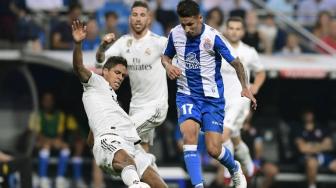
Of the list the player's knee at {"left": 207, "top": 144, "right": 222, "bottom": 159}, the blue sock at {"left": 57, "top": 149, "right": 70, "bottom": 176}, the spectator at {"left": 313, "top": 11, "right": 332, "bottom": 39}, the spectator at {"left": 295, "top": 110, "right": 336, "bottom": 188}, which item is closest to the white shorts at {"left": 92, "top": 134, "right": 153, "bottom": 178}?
the player's knee at {"left": 207, "top": 144, "right": 222, "bottom": 159}

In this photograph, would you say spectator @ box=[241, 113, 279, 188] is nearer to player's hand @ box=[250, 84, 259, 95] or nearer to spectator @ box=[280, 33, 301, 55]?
spectator @ box=[280, 33, 301, 55]

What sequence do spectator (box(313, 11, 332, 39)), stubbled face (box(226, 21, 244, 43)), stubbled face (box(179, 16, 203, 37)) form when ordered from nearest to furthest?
stubbled face (box(179, 16, 203, 37)) < stubbled face (box(226, 21, 244, 43)) < spectator (box(313, 11, 332, 39))

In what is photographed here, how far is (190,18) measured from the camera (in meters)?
14.6

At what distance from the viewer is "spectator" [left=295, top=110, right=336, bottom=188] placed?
73.5ft

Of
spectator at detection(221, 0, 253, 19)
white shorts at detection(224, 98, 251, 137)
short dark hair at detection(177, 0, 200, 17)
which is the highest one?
short dark hair at detection(177, 0, 200, 17)

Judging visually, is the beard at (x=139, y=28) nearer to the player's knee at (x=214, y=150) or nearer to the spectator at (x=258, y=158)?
the player's knee at (x=214, y=150)

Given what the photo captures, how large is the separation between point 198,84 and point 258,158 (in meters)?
7.38

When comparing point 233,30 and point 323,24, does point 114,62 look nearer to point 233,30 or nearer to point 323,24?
point 233,30

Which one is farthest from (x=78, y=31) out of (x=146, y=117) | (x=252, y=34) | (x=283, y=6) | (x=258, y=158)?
(x=283, y=6)

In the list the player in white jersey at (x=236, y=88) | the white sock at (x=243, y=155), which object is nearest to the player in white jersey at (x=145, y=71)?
the player in white jersey at (x=236, y=88)

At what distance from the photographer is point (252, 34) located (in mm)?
21797

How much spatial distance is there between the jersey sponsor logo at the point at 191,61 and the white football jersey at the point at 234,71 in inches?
A: 97.9

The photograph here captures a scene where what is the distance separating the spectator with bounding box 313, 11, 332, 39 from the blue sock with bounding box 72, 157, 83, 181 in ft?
17.1

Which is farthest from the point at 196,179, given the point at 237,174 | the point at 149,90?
the point at 149,90
